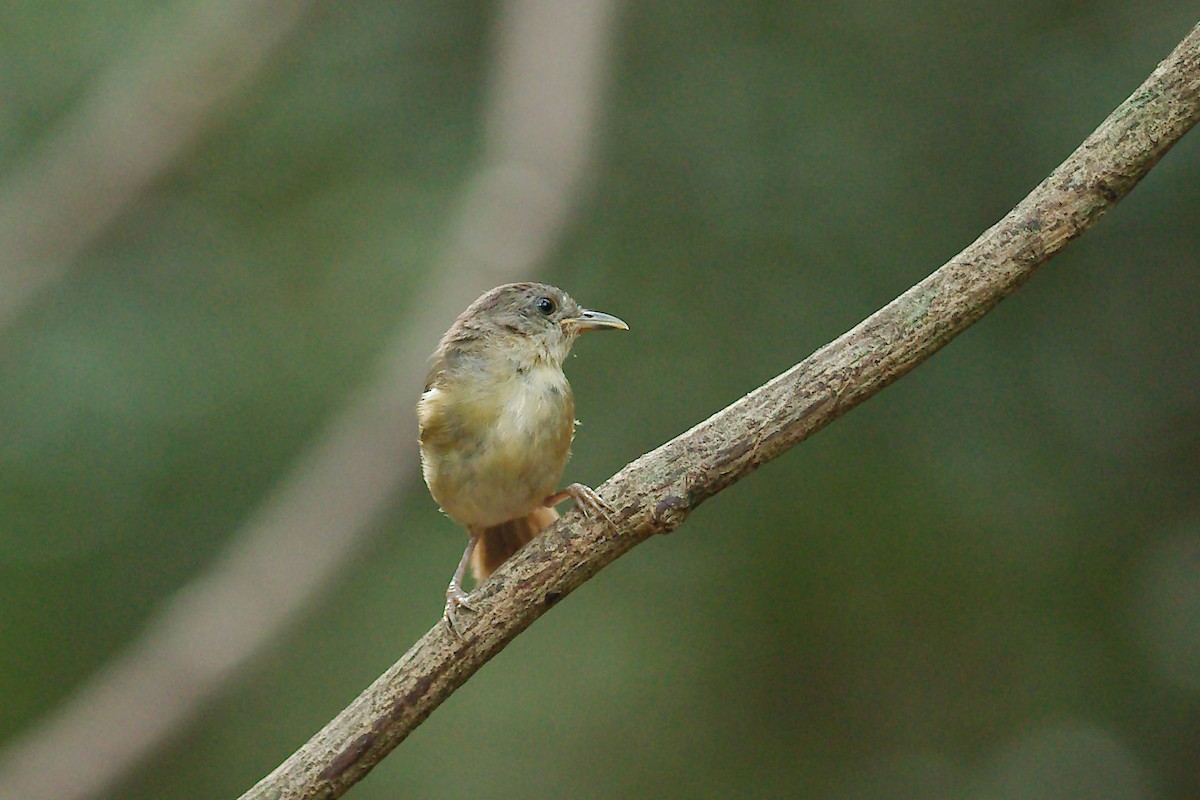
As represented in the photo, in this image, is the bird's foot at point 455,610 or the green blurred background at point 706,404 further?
the green blurred background at point 706,404

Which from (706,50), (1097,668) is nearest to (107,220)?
(706,50)

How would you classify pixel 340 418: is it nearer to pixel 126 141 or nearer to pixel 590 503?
pixel 126 141

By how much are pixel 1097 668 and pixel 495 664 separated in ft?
8.50

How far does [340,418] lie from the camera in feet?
15.6

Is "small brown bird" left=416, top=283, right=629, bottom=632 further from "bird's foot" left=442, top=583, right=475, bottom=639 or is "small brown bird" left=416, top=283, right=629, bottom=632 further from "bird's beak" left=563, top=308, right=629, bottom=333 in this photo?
"bird's foot" left=442, top=583, right=475, bottom=639

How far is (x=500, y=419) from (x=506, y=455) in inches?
4.3

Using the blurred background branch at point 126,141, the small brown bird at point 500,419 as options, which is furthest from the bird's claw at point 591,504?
the blurred background branch at point 126,141

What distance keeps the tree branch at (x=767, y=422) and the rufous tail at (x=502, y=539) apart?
0.97 metres

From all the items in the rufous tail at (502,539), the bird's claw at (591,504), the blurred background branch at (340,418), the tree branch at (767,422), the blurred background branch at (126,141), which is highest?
the blurred background branch at (126,141)

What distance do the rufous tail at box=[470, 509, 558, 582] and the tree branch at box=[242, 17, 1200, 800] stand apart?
969 millimetres

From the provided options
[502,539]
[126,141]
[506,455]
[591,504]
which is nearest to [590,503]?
[591,504]

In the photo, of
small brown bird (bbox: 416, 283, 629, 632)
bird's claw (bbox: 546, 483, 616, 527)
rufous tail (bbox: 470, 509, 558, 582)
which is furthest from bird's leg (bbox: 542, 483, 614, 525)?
rufous tail (bbox: 470, 509, 558, 582)

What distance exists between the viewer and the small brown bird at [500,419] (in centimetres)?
323

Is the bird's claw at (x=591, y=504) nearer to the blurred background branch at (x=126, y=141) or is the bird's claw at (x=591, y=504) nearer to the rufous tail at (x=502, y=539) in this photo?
the rufous tail at (x=502, y=539)
